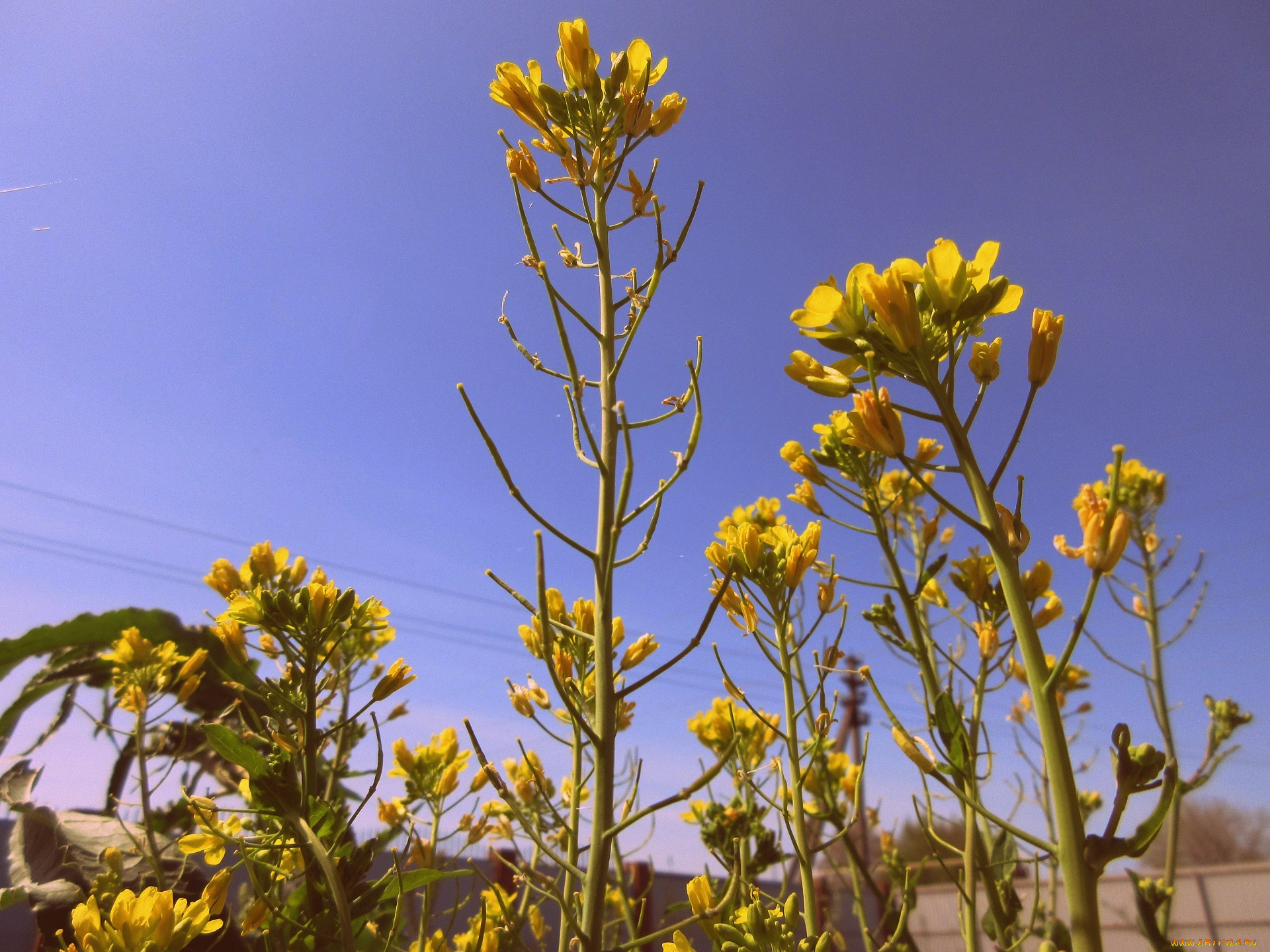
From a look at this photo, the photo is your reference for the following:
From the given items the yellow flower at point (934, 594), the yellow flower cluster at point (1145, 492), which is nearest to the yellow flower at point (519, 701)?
the yellow flower at point (934, 594)

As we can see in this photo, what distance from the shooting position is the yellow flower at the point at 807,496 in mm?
1587

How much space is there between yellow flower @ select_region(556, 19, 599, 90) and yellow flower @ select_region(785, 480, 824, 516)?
0.93m

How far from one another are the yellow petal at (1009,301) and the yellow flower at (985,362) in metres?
0.03

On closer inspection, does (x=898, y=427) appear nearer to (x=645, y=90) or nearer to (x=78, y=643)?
(x=645, y=90)

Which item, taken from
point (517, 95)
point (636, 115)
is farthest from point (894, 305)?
point (517, 95)

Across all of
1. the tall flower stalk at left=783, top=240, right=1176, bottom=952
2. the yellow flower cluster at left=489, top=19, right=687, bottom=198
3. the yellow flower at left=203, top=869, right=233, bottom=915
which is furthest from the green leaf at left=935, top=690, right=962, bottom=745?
the yellow flower at left=203, top=869, right=233, bottom=915

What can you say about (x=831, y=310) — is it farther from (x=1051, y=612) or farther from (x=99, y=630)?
(x=99, y=630)

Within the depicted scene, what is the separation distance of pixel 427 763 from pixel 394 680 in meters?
0.74

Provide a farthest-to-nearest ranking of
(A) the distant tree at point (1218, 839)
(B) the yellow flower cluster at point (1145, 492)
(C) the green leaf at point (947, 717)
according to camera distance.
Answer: (A) the distant tree at point (1218, 839)
(B) the yellow flower cluster at point (1145, 492)
(C) the green leaf at point (947, 717)

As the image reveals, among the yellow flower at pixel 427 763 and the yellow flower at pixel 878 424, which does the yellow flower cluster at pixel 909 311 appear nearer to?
the yellow flower at pixel 878 424

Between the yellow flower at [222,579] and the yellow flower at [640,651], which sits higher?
the yellow flower at [222,579]

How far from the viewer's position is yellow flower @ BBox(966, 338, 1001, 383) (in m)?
0.74

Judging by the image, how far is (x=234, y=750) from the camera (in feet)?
2.85

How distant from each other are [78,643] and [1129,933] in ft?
20.5
